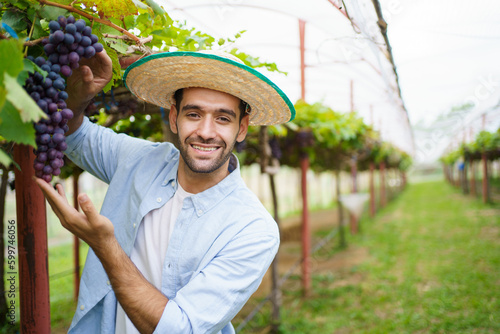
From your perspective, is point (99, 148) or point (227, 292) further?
point (99, 148)

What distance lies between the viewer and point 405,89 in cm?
942

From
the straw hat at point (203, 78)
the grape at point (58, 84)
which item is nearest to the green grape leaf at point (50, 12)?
the grape at point (58, 84)

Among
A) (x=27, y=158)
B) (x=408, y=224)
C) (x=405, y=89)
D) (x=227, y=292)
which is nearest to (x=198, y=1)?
(x=27, y=158)

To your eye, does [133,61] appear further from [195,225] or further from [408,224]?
[408,224]

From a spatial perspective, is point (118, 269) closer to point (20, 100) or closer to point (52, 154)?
point (52, 154)

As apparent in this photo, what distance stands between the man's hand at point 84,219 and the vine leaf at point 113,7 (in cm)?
61

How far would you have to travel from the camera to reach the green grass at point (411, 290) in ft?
18.2

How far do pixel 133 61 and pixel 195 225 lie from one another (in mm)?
778

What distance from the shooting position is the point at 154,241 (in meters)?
1.74

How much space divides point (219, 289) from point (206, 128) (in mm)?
678

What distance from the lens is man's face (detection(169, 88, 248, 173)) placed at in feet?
5.39

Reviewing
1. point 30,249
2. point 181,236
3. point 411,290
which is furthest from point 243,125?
A: point 411,290

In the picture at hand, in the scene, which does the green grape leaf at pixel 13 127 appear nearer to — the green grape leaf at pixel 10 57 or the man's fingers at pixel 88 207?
the green grape leaf at pixel 10 57

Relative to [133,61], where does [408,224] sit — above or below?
below
